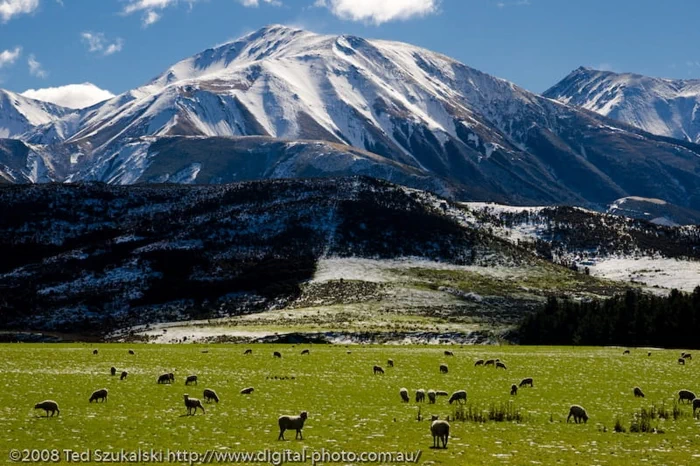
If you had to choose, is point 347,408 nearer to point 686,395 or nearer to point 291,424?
point 291,424

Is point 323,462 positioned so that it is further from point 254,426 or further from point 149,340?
point 149,340

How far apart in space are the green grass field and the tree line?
4515cm

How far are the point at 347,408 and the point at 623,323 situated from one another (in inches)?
3592

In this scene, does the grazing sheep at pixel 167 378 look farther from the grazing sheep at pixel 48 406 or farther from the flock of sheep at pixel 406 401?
the grazing sheep at pixel 48 406

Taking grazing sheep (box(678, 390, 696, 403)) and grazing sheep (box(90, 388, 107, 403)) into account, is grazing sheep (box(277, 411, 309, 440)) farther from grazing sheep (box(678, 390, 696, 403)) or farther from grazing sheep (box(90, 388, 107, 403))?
grazing sheep (box(678, 390, 696, 403))

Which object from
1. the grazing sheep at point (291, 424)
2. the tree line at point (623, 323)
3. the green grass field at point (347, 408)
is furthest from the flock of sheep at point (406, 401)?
the tree line at point (623, 323)

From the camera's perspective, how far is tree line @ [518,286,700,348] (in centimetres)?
10694

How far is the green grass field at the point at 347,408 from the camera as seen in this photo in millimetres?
27797

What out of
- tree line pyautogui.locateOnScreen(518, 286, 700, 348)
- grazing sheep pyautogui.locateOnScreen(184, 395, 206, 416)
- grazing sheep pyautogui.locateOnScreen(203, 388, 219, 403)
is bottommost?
tree line pyautogui.locateOnScreen(518, 286, 700, 348)

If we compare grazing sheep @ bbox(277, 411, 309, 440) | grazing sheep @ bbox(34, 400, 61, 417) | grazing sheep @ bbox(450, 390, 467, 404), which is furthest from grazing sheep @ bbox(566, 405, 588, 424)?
grazing sheep @ bbox(34, 400, 61, 417)

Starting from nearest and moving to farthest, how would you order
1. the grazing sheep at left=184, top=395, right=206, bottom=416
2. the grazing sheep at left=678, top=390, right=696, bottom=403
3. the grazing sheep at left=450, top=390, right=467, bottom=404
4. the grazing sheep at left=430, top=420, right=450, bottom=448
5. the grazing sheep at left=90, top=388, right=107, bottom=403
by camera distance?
1. the grazing sheep at left=430, top=420, right=450, bottom=448
2. the grazing sheep at left=184, top=395, right=206, bottom=416
3. the grazing sheep at left=90, top=388, right=107, bottom=403
4. the grazing sheep at left=450, top=390, right=467, bottom=404
5. the grazing sheep at left=678, top=390, right=696, bottom=403

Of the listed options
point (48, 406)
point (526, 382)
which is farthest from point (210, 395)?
point (526, 382)

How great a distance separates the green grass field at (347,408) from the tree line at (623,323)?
1777 inches

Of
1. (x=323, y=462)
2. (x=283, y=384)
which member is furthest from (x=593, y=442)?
(x=283, y=384)
